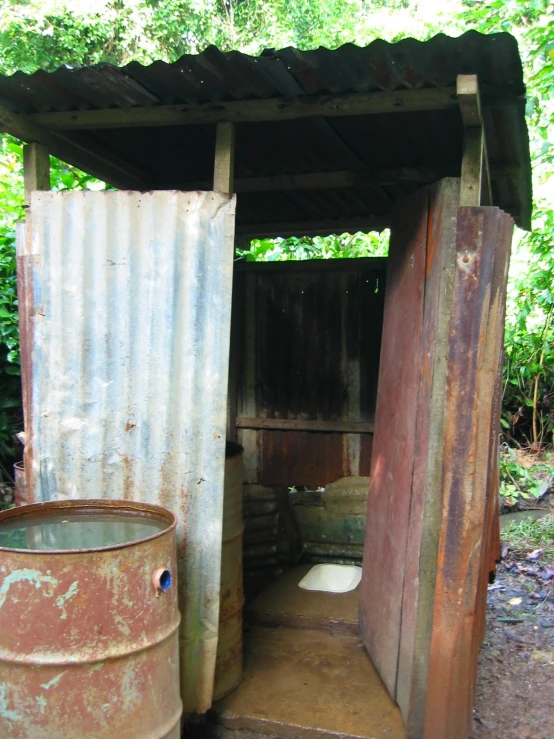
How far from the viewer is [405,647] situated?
3154mm

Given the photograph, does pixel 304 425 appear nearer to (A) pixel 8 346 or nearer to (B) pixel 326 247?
(A) pixel 8 346

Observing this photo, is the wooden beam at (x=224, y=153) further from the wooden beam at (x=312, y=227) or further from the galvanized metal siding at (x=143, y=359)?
the wooden beam at (x=312, y=227)

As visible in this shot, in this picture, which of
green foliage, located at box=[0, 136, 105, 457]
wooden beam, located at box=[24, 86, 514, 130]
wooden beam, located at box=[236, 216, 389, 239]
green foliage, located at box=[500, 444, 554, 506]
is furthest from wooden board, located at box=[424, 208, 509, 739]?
green foliage, located at box=[500, 444, 554, 506]

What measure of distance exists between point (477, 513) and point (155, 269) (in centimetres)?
181

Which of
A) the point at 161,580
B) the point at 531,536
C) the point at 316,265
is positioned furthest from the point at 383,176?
the point at 531,536

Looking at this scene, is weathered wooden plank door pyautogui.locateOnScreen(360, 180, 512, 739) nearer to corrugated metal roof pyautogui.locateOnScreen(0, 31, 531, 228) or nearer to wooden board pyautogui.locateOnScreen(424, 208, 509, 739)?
wooden board pyautogui.locateOnScreen(424, 208, 509, 739)

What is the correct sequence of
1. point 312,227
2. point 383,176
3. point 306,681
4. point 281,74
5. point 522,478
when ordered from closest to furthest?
1. point 281,74
2. point 306,681
3. point 383,176
4. point 312,227
5. point 522,478

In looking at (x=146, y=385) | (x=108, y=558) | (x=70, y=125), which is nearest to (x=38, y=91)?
(x=70, y=125)

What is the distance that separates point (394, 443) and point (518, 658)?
5.94ft

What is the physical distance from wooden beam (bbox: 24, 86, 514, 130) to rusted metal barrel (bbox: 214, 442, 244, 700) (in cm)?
166

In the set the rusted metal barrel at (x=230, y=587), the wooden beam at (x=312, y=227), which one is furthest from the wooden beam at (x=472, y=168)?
the wooden beam at (x=312, y=227)

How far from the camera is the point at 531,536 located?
6.27 metres

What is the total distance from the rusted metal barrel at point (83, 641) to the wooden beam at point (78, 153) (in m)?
2.06

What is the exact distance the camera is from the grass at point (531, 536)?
19.6ft
